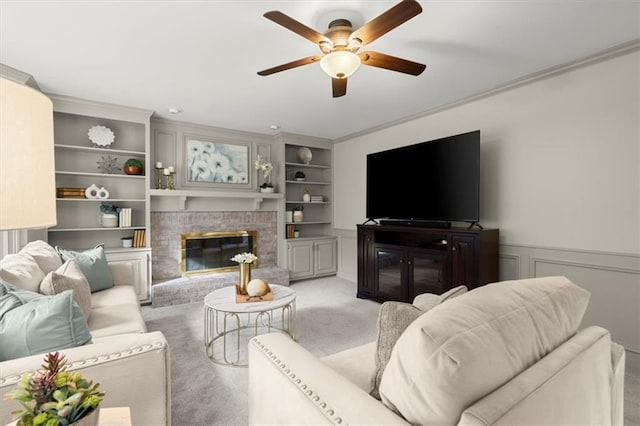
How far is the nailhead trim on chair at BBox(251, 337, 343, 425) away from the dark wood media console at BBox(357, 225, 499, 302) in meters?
2.36

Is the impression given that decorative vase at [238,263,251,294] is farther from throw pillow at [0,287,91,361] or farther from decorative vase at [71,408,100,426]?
decorative vase at [71,408,100,426]

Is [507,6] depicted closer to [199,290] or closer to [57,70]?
[57,70]

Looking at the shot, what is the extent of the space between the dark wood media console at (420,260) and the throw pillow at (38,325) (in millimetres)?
2903

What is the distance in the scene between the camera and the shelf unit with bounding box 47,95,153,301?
3525 mm

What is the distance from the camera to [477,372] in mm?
705

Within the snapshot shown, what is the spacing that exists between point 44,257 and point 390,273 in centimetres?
328

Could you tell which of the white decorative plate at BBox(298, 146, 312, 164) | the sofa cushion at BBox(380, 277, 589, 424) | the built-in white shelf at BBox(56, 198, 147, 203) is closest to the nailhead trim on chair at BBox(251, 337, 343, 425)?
the sofa cushion at BBox(380, 277, 589, 424)

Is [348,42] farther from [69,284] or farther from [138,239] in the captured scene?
[138,239]

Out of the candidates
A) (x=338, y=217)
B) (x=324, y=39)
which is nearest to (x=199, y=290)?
(x=338, y=217)

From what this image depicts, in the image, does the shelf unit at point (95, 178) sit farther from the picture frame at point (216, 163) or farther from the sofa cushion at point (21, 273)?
the sofa cushion at point (21, 273)

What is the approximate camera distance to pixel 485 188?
321 cm

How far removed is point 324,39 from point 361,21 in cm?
35

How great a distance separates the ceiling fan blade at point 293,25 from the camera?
154 centimetres

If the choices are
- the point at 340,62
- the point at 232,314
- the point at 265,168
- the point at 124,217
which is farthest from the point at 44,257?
the point at 265,168
